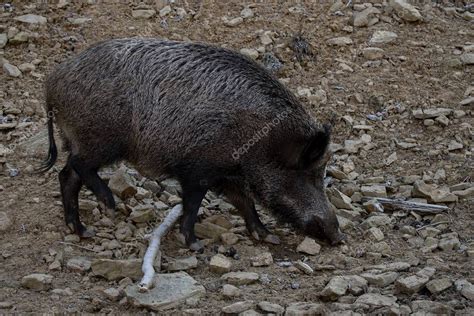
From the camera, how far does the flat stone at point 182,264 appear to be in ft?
20.2

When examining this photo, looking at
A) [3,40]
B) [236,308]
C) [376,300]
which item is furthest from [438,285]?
[3,40]

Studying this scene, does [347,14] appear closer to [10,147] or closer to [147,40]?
[147,40]

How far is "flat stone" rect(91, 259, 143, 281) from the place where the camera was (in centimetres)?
590

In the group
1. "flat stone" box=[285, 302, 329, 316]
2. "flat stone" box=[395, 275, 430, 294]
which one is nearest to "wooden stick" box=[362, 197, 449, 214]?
"flat stone" box=[395, 275, 430, 294]

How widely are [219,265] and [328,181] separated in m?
2.01

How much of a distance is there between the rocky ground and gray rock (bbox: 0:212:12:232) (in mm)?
24

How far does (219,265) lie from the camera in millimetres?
6090

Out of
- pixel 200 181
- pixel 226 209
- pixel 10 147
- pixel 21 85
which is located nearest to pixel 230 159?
pixel 200 181

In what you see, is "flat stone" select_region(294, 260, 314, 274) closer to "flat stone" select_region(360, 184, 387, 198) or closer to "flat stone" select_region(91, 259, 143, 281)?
"flat stone" select_region(91, 259, 143, 281)

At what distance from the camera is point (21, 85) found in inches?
347

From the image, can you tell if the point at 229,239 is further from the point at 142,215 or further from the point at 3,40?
the point at 3,40

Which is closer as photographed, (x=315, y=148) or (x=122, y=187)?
(x=315, y=148)

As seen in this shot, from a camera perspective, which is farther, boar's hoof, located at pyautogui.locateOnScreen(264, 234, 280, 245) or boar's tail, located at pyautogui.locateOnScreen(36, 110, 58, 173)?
boar's tail, located at pyautogui.locateOnScreen(36, 110, 58, 173)

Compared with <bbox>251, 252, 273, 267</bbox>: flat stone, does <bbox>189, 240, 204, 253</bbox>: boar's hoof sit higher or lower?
lower
